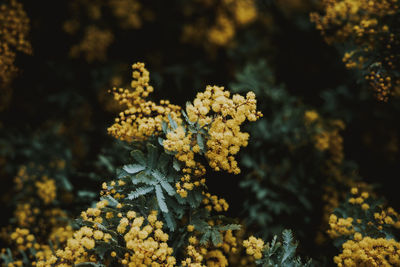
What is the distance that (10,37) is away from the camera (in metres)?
4.03

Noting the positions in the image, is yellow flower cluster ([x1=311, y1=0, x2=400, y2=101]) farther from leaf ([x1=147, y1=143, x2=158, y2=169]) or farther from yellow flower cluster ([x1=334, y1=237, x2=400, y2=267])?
leaf ([x1=147, y1=143, x2=158, y2=169])

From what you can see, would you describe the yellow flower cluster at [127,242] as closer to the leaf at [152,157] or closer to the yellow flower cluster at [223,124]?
the leaf at [152,157]

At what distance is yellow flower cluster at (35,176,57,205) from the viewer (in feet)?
14.9

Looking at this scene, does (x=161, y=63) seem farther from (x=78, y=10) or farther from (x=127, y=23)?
(x=78, y=10)

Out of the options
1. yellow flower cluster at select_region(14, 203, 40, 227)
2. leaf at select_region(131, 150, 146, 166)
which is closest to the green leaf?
leaf at select_region(131, 150, 146, 166)

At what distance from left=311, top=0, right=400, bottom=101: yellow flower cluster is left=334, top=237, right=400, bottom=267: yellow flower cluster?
1.57 meters

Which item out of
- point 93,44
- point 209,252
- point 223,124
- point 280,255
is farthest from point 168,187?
point 93,44

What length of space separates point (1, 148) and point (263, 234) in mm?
4584

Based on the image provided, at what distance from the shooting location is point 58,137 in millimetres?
5469

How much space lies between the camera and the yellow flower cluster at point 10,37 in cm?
387

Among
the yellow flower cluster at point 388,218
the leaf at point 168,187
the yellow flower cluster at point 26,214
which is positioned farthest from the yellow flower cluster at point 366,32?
the yellow flower cluster at point 26,214

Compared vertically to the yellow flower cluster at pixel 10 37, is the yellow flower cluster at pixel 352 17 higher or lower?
lower

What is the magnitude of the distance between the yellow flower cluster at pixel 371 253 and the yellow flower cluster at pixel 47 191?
13.2ft

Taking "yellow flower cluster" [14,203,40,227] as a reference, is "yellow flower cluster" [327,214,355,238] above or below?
below
